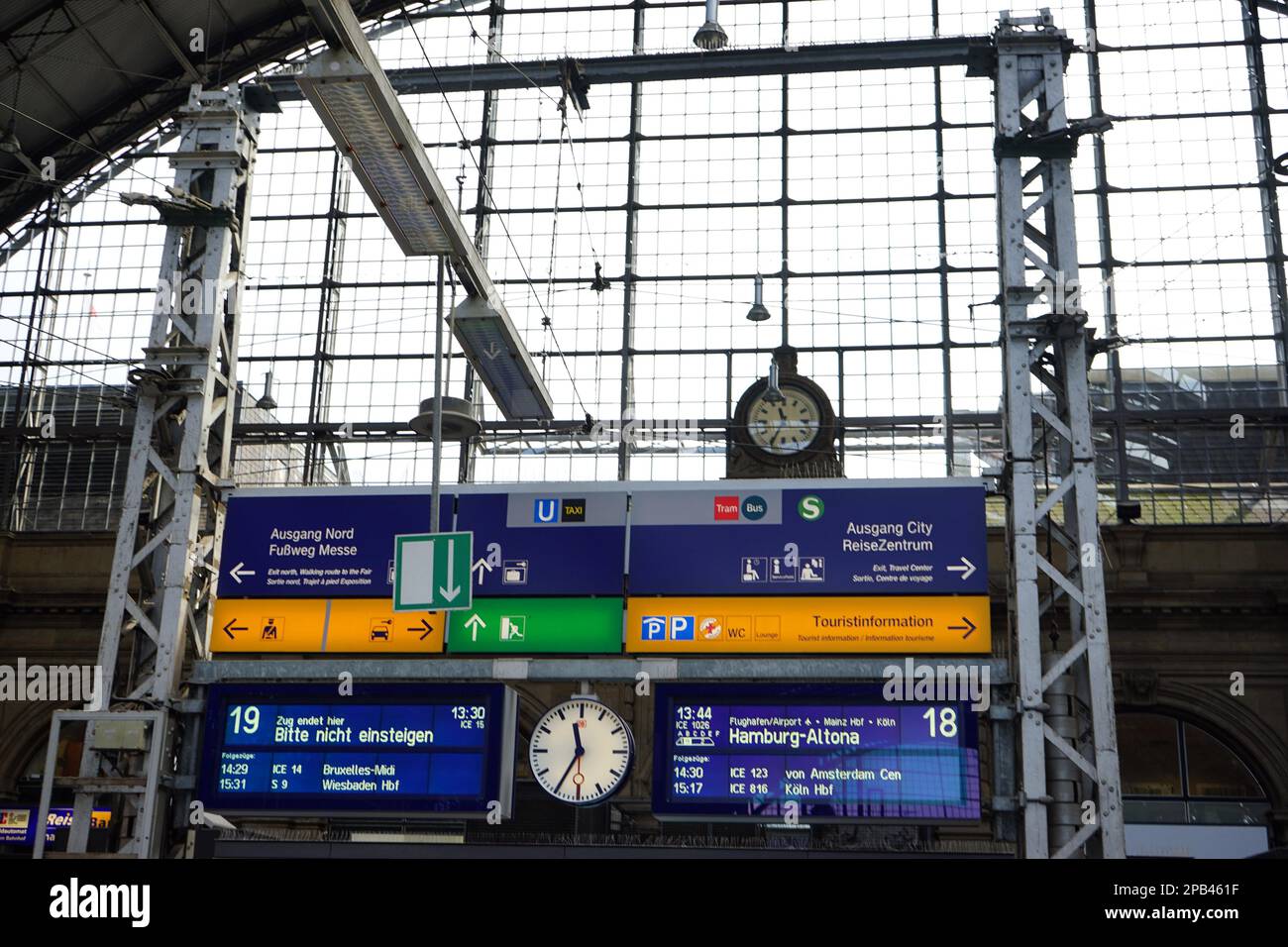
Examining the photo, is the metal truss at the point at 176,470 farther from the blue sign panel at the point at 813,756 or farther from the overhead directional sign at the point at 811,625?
the blue sign panel at the point at 813,756

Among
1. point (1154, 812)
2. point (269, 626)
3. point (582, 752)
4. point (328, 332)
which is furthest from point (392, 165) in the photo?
point (1154, 812)

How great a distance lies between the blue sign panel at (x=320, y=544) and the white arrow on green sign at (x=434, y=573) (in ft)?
7.13

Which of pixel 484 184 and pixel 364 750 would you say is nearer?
pixel 364 750

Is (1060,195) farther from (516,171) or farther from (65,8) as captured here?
(65,8)

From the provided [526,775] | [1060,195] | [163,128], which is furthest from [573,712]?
[163,128]

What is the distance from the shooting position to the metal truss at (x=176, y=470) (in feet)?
52.1

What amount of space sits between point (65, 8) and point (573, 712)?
20.6m

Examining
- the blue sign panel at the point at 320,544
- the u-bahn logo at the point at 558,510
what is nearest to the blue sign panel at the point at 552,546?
the u-bahn logo at the point at 558,510

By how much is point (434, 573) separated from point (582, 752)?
262cm

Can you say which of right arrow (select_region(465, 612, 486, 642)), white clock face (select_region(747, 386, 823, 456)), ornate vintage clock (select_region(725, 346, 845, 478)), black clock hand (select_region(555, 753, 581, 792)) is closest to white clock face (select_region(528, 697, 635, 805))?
black clock hand (select_region(555, 753, 581, 792))

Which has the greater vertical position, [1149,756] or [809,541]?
[809,541]

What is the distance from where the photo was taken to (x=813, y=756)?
1475 cm

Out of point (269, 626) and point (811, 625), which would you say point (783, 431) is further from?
point (269, 626)

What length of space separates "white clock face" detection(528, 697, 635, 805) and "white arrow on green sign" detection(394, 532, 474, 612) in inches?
79.3
